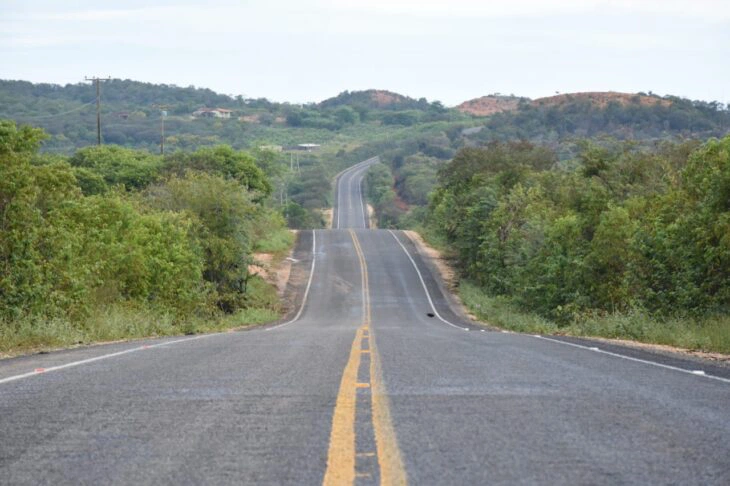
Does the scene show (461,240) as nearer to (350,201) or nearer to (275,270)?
(275,270)

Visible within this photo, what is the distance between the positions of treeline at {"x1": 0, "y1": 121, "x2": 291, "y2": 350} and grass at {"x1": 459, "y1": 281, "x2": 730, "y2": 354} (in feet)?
38.8

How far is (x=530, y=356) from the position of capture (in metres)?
12.9

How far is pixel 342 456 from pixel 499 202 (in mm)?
50187

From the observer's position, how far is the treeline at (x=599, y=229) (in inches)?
1020

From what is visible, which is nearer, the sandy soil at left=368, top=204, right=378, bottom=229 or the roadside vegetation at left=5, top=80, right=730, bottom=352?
the roadside vegetation at left=5, top=80, right=730, bottom=352

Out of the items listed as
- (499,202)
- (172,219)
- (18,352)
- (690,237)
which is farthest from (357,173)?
(18,352)

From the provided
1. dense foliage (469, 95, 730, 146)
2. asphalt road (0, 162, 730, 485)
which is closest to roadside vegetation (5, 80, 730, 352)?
asphalt road (0, 162, 730, 485)

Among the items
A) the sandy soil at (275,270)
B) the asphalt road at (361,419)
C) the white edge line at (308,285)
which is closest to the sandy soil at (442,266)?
the white edge line at (308,285)

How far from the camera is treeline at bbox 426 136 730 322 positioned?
25.9 meters

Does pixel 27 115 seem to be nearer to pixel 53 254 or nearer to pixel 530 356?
pixel 53 254

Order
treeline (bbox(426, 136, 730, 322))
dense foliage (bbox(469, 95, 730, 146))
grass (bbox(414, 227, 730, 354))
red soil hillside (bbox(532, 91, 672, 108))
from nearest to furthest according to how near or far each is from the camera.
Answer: grass (bbox(414, 227, 730, 354)), treeline (bbox(426, 136, 730, 322)), dense foliage (bbox(469, 95, 730, 146)), red soil hillside (bbox(532, 91, 672, 108))

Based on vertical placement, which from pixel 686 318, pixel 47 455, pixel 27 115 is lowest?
pixel 686 318

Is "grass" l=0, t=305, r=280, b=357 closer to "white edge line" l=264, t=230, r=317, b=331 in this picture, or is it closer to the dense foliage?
"white edge line" l=264, t=230, r=317, b=331

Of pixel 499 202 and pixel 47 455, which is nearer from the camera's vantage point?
pixel 47 455
